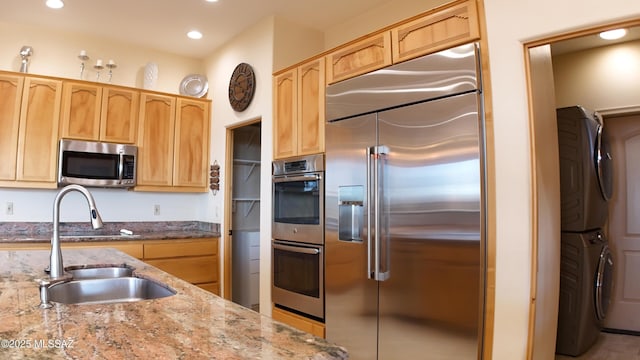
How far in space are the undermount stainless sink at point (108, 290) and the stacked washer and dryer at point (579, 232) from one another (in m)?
2.91

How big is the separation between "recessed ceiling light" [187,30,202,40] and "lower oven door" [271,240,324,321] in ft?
7.54

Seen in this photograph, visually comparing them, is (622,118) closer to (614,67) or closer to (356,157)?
(614,67)

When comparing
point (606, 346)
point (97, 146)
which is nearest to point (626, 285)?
point (606, 346)

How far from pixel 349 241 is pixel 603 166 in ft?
7.36

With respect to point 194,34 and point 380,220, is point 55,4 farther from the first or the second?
point 380,220

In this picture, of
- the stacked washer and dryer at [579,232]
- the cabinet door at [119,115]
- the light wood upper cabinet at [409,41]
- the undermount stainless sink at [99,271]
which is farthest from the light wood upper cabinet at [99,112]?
the stacked washer and dryer at [579,232]

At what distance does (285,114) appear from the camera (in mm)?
3400

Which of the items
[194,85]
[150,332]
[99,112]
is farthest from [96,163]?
[150,332]

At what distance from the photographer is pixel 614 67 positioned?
3.64 m

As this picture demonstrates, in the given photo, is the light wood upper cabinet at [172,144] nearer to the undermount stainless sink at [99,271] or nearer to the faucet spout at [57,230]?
the undermount stainless sink at [99,271]

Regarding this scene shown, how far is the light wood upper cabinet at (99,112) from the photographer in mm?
3895

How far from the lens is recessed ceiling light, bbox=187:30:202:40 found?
4086mm

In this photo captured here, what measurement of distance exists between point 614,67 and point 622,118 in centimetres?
49

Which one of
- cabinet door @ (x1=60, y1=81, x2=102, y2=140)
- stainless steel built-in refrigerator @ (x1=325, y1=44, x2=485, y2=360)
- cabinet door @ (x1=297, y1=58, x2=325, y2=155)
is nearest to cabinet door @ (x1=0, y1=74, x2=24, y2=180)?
cabinet door @ (x1=60, y1=81, x2=102, y2=140)
